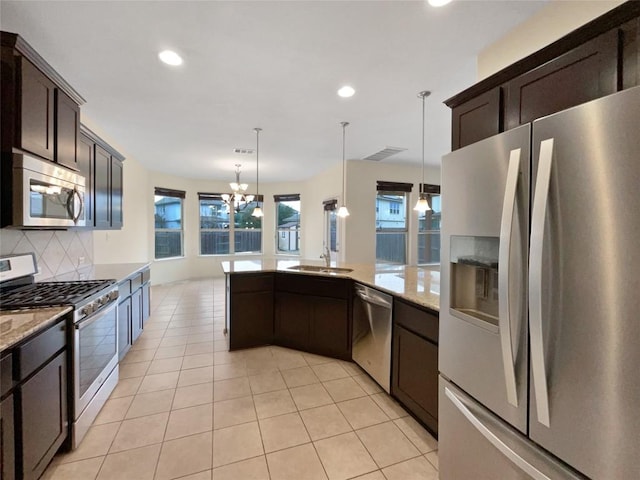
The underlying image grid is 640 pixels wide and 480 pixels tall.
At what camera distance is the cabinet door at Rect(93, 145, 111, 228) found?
3107mm

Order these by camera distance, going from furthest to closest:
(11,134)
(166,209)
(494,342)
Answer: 1. (166,209)
2. (11,134)
3. (494,342)

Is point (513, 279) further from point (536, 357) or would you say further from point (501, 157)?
point (501, 157)

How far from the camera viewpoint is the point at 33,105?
190 cm

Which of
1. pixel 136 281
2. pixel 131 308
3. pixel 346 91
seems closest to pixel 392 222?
pixel 346 91

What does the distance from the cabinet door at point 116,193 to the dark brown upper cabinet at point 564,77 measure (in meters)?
3.94

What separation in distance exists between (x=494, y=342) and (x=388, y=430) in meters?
1.27

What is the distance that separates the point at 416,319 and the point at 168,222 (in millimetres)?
6928

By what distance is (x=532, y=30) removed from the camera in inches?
72.2

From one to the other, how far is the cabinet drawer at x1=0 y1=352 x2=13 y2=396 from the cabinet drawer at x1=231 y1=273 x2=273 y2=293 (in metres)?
1.99

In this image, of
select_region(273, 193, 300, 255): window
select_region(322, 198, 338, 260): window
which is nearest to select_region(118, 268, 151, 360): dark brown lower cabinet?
select_region(322, 198, 338, 260): window

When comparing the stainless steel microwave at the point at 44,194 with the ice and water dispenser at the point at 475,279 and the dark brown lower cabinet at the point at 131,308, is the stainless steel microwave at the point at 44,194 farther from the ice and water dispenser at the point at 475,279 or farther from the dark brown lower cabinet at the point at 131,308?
the ice and water dispenser at the point at 475,279

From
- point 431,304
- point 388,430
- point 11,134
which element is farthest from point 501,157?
point 11,134

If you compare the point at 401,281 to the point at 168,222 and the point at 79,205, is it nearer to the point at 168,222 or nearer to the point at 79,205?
the point at 79,205

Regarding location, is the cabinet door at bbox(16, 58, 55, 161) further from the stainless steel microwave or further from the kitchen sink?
the kitchen sink
